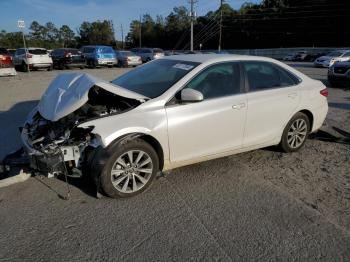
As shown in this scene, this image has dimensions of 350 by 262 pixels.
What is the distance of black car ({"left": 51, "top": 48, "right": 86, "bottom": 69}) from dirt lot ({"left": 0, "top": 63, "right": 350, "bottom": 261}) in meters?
23.9

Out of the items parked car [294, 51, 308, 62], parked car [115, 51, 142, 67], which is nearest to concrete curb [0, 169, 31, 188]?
parked car [115, 51, 142, 67]

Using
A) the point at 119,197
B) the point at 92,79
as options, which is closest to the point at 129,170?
the point at 119,197

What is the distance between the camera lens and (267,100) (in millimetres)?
4918

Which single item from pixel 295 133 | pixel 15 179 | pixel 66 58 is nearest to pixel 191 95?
pixel 295 133

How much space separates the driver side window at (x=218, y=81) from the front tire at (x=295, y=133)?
3.93ft

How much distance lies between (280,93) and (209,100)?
1301 mm

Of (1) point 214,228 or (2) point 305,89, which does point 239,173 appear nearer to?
(1) point 214,228

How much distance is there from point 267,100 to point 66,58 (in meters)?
24.3

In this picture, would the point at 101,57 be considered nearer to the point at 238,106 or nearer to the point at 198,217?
the point at 238,106

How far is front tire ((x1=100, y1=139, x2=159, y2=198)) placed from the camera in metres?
3.85

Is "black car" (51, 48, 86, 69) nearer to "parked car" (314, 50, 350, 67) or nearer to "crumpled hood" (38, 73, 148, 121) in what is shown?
"parked car" (314, 50, 350, 67)

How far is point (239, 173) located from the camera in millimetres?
4758

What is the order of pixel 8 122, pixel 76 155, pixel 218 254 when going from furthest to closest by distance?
pixel 8 122, pixel 76 155, pixel 218 254

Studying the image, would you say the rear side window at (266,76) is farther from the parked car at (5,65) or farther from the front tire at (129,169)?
the parked car at (5,65)
